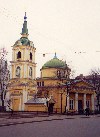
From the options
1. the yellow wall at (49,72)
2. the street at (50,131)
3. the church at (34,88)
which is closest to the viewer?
the street at (50,131)

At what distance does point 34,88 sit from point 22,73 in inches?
167

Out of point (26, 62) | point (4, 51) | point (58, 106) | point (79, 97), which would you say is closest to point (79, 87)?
point (79, 97)

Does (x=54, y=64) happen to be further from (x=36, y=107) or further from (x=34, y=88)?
(x=36, y=107)

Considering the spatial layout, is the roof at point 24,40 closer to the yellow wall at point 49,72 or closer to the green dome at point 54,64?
the green dome at point 54,64

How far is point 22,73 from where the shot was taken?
58.3 meters

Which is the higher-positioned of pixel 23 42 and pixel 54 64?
pixel 23 42

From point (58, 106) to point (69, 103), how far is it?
2559mm

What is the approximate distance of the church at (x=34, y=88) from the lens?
186 ft

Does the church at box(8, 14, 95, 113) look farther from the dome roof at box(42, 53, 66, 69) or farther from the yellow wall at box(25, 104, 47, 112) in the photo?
the dome roof at box(42, 53, 66, 69)

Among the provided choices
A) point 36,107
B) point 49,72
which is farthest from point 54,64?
point 36,107

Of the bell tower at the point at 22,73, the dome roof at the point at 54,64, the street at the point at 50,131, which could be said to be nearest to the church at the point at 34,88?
the bell tower at the point at 22,73

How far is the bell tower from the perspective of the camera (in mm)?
57312

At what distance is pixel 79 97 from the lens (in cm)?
6078

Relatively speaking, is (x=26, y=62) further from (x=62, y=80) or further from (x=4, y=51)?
(x=4, y=51)
